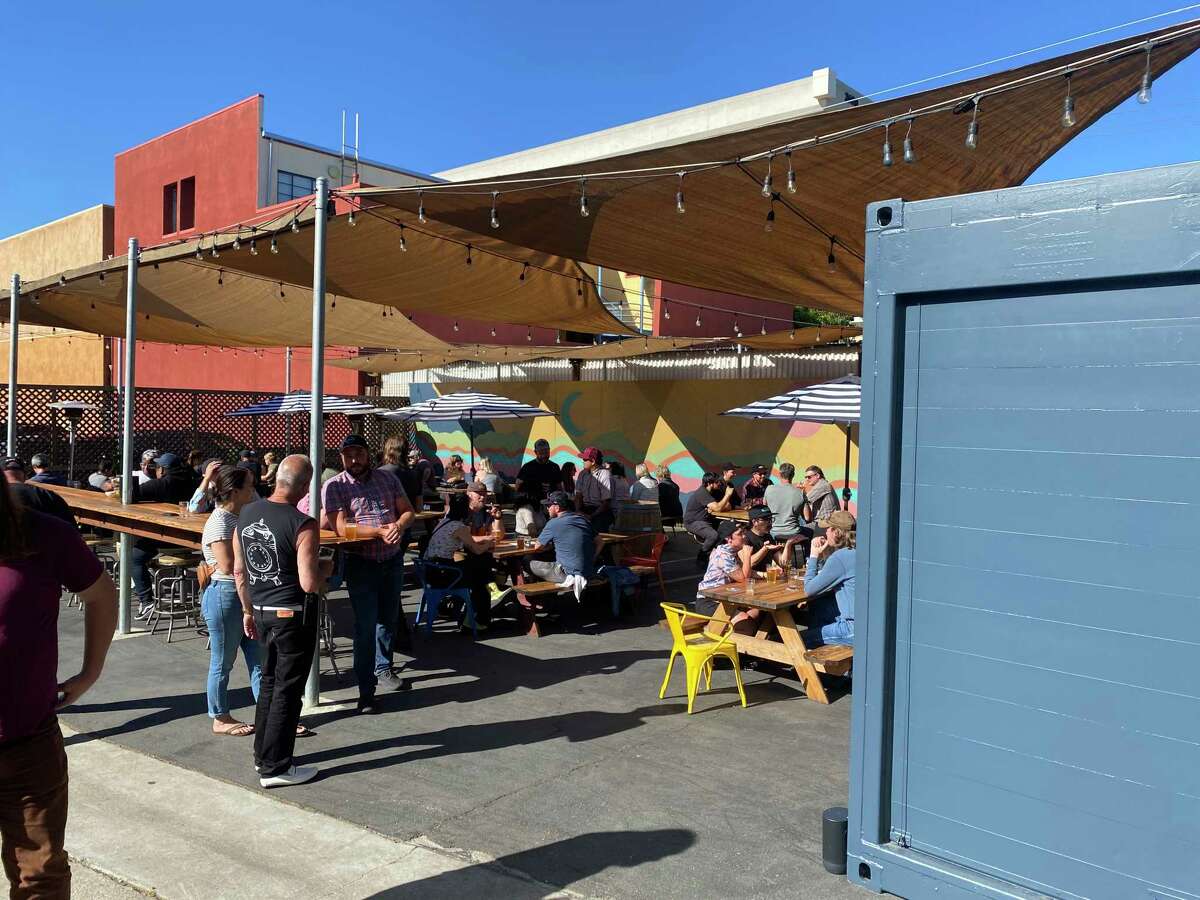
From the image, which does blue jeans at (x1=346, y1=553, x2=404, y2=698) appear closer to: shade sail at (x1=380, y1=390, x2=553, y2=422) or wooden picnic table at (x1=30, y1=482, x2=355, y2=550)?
wooden picnic table at (x1=30, y1=482, x2=355, y2=550)

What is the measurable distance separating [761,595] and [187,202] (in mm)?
21747

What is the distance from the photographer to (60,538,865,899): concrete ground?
3.29 meters

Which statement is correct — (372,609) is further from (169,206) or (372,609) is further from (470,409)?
(169,206)

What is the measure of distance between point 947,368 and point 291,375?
61.3 feet

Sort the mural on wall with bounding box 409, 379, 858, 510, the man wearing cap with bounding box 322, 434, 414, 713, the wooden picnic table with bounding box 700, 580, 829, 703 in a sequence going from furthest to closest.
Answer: the mural on wall with bounding box 409, 379, 858, 510 → the wooden picnic table with bounding box 700, 580, 829, 703 → the man wearing cap with bounding box 322, 434, 414, 713

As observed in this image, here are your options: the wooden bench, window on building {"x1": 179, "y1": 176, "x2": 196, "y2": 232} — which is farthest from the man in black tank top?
window on building {"x1": 179, "y1": 176, "x2": 196, "y2": 232}

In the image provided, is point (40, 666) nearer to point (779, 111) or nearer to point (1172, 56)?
point (1172, 56)

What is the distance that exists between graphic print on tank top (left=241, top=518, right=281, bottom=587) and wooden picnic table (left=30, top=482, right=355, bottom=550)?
3.26ft

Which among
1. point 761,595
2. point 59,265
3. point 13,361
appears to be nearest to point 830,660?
point 761,595

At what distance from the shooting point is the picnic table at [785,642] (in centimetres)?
537

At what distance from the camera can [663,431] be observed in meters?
14.6

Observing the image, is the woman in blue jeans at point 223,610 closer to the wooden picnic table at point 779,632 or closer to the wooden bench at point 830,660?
the wooden picnic table at point 779,632

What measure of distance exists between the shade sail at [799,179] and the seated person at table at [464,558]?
224cm

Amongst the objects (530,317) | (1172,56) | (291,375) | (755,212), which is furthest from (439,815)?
(291,375)
